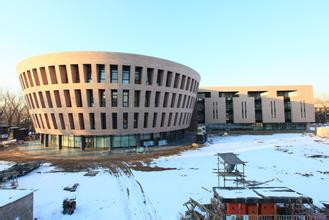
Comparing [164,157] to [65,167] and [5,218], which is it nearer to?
[65,167]

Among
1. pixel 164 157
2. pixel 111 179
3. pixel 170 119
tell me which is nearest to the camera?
pixel 111 179

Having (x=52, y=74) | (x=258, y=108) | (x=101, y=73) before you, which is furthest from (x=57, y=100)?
(x=258, y=108)

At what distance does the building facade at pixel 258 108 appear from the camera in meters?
71.4

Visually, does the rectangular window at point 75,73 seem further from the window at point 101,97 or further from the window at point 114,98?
the window at point 114,98

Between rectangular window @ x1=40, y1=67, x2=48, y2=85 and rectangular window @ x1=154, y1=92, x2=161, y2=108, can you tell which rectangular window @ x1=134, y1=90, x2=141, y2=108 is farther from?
rectangular window @ x1=40, y1=67, x2=48, y2=85

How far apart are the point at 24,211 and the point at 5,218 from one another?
138cm

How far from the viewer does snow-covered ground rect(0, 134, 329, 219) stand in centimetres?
1332

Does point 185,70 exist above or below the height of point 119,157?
above

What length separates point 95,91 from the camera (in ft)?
110

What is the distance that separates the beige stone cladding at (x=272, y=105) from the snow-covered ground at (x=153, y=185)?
46.6 meters

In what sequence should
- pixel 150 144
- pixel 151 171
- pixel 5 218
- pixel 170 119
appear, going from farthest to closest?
pixel 170 119, pixel 150 144, pixel 151 171, pixel 5 218

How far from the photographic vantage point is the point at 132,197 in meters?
15.5

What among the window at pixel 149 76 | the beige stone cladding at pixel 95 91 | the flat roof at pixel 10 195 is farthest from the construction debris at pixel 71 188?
the window at pixel 149 76

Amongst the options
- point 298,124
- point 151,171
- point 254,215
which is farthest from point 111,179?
point 298,124
